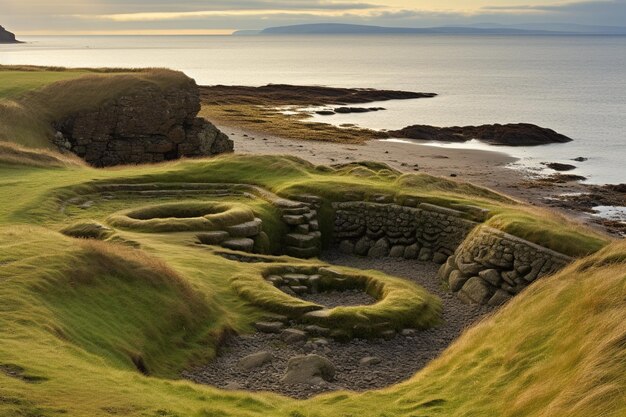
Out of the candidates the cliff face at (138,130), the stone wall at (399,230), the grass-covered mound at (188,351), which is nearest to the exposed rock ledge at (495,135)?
the cliff face at (138,130)

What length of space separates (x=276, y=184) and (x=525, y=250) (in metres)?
14.5

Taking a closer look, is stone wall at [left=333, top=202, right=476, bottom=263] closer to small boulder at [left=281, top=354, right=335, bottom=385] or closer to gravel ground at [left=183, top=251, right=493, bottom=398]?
gravel ground at [left=183, top=251, right=493, bottom=398]

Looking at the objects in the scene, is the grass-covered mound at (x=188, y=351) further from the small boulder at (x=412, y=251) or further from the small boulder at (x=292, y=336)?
the small boulder at (x=412, y=251)

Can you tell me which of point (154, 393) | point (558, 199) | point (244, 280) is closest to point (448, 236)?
point (244, 280)

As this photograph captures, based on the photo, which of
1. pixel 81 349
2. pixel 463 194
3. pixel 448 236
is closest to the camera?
pixel 81 349

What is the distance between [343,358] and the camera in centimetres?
2136

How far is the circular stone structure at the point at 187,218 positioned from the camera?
31.2m

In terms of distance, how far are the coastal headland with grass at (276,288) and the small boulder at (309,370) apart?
0.05 meters

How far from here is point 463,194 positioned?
37219mm

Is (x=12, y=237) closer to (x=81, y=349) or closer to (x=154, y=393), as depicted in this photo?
(x=81, y=349)

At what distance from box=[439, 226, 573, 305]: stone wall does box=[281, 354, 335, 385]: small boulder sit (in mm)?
9898

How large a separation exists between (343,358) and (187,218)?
13189mm

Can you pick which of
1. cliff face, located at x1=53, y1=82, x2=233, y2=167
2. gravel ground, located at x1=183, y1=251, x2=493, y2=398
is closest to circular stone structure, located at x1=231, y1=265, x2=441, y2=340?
gravel ground, located at x1=183, y1=251, x2=493, y2=398

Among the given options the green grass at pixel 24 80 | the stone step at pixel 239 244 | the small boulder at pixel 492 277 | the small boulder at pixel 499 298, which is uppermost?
the green grass at pixel 24 80
